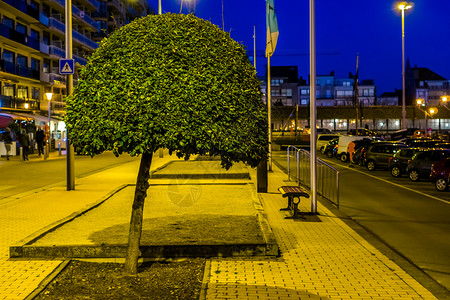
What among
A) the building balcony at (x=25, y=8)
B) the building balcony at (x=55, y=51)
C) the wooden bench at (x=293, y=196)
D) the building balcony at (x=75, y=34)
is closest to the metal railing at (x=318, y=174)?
the wooden bench at (x=293, y=196)

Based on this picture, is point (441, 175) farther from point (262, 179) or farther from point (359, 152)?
point (359, 152)

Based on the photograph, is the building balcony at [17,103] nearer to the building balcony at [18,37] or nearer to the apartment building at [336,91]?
the building balcony at [18,37]

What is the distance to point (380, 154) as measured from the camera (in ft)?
88.6

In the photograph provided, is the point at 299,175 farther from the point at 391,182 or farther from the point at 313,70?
the point at 313,70

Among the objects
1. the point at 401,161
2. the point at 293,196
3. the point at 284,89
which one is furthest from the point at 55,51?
the point at 284,89

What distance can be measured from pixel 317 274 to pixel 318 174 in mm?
9635

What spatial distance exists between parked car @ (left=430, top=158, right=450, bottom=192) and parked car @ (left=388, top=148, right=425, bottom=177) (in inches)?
194

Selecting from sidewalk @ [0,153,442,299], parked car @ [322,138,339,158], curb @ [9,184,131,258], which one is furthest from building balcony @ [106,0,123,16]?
sidewalk @ [0,153,442,299]

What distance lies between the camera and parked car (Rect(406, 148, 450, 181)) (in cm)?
2089

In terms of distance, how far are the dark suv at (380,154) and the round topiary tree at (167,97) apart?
70.0ft

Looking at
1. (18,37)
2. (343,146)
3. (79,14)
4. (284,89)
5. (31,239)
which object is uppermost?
(79,14)

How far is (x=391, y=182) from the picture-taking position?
21.4 meters

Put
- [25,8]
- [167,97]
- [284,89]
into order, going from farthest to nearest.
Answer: [284,89], [25,8], [167,97]

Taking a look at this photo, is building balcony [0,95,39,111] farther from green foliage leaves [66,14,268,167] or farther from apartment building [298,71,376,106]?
apartment building [298,71,376,106]
